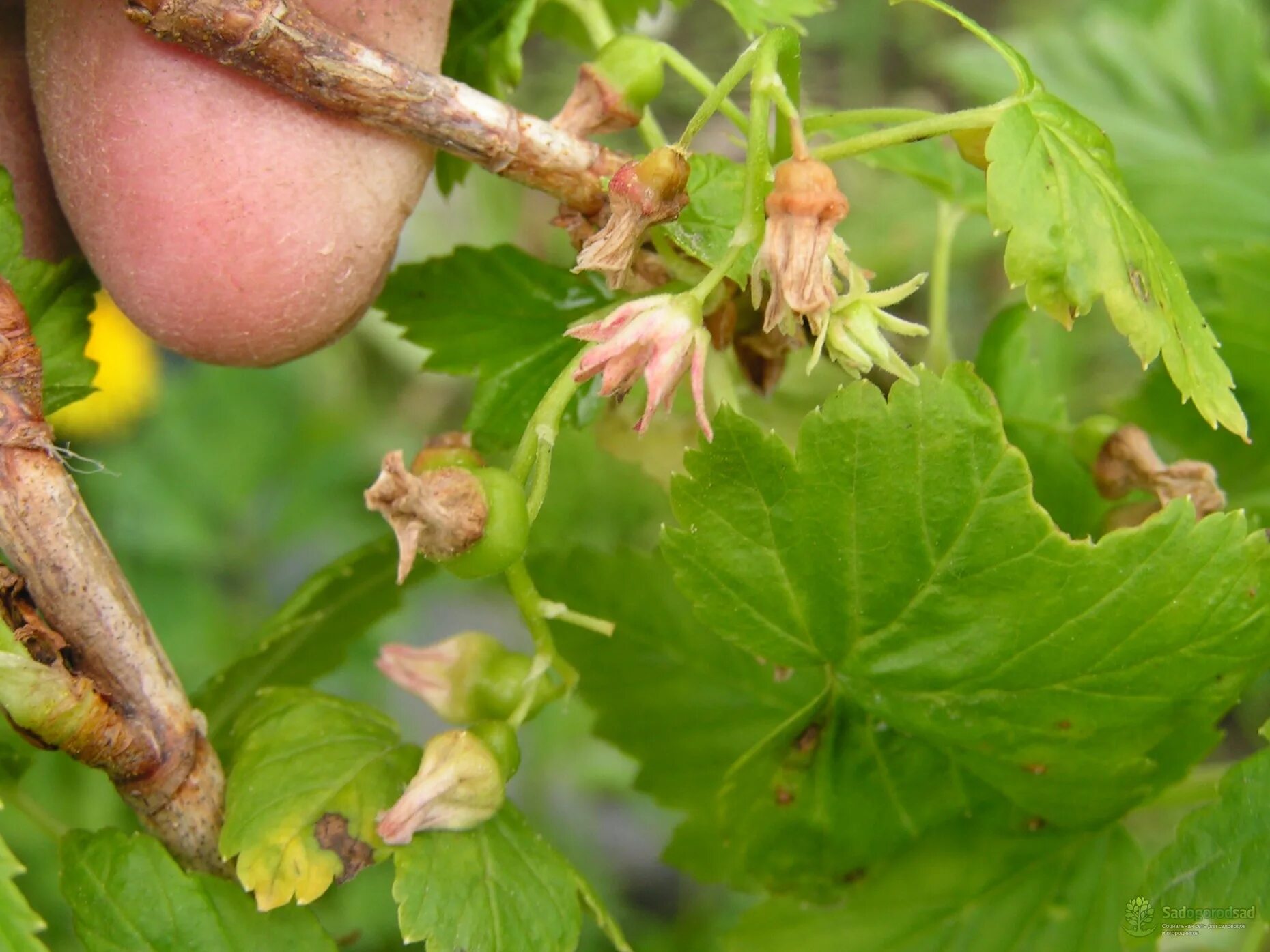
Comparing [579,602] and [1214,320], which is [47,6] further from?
[1214,320]

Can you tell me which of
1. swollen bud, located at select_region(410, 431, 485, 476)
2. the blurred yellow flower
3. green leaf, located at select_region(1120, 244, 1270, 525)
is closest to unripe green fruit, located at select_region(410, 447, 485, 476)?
swollen bud, located at select_region(410, 431, 485, 476)

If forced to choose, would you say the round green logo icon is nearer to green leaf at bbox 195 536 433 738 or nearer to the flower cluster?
the flower cluster

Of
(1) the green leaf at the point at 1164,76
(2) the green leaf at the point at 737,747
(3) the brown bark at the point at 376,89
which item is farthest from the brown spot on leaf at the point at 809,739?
(1) the green leaf at the point at 1164,76

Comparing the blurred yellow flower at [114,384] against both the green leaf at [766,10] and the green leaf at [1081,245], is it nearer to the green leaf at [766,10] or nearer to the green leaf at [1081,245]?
the green leaf at [766,10]

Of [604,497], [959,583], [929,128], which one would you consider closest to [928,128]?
[929,128]

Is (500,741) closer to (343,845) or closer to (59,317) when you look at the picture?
(343,845)

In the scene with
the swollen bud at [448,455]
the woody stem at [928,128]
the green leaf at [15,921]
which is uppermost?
the woody stem at [928,128]
